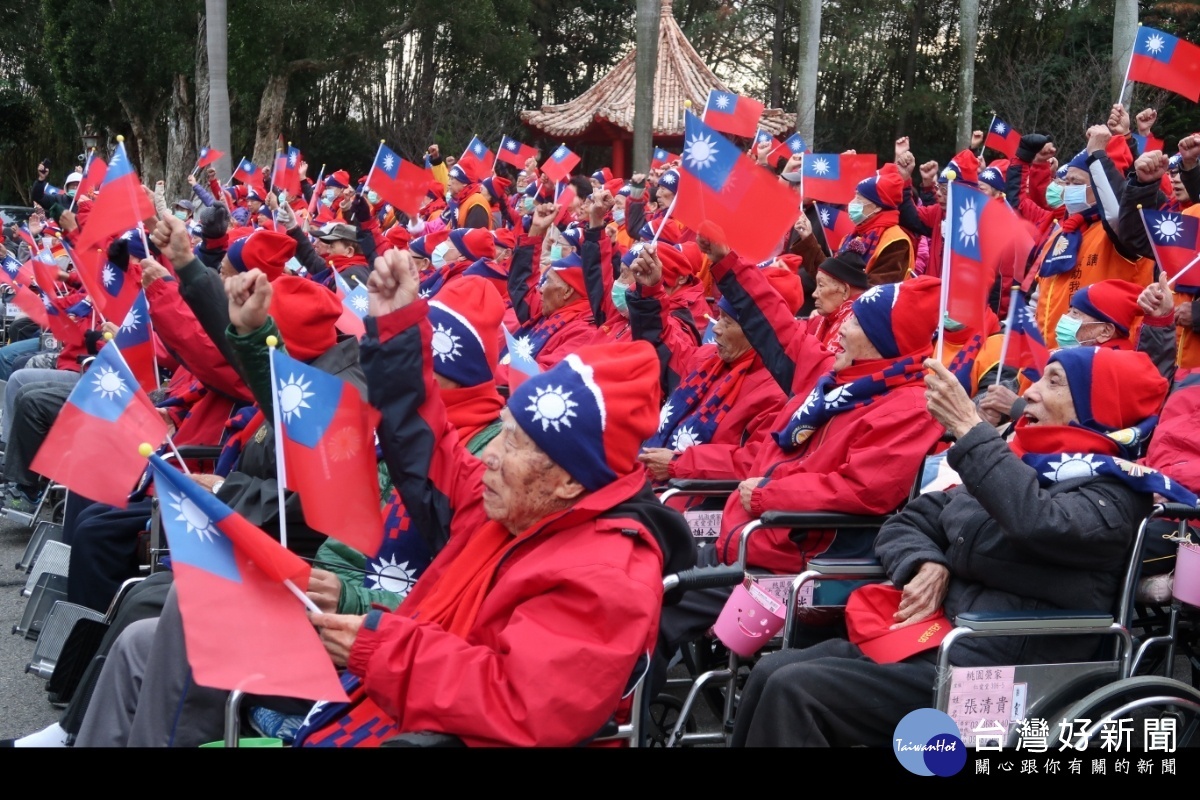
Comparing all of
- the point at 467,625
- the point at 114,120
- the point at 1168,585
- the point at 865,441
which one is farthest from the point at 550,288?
the point at 114,120

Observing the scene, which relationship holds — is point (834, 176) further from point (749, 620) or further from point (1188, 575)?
point (749, 620)

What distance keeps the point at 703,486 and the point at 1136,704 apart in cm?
195

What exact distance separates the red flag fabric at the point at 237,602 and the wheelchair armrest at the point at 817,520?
1.83 m

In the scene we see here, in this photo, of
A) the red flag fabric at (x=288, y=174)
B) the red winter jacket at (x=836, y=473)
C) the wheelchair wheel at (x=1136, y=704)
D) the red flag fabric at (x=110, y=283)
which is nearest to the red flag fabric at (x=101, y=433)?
the red winter jacket at (x=836, y=473)

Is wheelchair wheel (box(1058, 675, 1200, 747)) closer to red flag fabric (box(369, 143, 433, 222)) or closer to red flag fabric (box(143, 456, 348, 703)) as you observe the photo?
red flag fabric (box(143, 456, 348, 703))

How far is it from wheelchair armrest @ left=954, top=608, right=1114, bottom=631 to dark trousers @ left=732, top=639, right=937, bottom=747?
0.23 metres

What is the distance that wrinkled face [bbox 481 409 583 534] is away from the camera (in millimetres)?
2760

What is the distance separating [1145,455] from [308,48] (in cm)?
2248

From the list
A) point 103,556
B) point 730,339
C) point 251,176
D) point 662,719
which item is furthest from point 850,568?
point 251,176

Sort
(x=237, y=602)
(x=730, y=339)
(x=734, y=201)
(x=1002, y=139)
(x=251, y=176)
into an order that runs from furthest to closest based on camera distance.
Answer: (x=251, y=176), (x=1002, y=139), (x=730, y=339), (x=734, y=201), (x=237, y=602)

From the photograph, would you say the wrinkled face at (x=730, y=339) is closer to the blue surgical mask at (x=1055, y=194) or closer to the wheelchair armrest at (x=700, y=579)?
the wheelchair armrest at (x=700, y=579)

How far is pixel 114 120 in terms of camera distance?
28438mm

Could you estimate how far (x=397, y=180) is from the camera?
33.2ft

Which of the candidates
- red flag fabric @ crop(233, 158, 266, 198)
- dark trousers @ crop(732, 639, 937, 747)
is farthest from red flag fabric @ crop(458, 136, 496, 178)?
dark trousers @ crop(732, 639, 937, 747)
